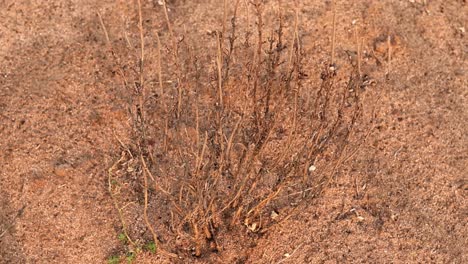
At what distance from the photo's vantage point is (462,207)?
8.84 feet

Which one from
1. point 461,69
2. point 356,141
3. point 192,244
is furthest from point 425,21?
point 192,244

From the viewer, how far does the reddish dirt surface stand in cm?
256

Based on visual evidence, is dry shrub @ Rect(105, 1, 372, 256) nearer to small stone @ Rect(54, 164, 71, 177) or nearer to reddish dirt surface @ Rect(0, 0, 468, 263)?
reddish dirt surface @ Rect(0, 0, 468, 263)

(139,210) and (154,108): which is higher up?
(154,108)

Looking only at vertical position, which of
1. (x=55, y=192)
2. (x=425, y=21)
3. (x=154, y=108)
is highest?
(x=425, y=21)

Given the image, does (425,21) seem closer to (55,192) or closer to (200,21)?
(200,21)

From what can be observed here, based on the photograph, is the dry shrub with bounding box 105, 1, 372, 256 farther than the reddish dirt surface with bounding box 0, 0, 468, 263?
No

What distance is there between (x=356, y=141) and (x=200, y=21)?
1.05 metres

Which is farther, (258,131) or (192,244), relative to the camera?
(192,244)

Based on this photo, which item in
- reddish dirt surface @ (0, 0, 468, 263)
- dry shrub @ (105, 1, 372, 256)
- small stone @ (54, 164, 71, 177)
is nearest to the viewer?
dry shrub @ (105, 1, 372, 256)

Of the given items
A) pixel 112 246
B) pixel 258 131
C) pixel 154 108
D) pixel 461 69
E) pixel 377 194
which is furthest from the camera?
pixel 461 69

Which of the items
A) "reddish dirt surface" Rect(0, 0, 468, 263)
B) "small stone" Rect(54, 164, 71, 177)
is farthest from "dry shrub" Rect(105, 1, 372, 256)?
"small stone" Rect(54, 164, 71, 177)

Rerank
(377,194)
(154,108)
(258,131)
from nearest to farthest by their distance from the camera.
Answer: (258,131) < (377,194) < (154,108)

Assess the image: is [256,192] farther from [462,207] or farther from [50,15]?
[50,15]
